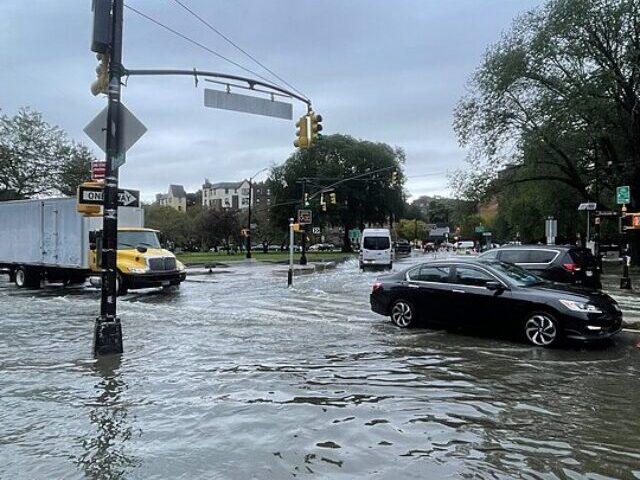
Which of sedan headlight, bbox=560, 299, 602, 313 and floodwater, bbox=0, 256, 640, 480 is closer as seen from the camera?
floodwater, bbox=0, 256, 640, 480

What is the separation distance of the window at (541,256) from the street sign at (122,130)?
10813mm

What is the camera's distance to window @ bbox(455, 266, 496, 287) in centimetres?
1066

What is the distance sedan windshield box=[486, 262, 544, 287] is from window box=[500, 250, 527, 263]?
4650mm

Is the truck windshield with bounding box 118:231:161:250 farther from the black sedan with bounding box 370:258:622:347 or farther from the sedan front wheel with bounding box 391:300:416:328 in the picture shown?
the sedan front wheel with bounding box 391:300:416:328

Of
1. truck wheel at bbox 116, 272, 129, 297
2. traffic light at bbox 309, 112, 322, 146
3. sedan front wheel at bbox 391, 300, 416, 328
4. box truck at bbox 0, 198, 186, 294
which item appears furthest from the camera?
box truck at bbox 0, 198, 186, 294

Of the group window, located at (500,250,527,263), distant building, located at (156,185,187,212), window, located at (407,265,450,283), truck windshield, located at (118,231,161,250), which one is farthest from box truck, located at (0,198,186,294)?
distant building, located at (156,185,187,212)

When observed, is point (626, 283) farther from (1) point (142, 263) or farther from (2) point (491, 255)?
(1) point (142, 263)

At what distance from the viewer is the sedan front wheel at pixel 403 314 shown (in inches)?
464

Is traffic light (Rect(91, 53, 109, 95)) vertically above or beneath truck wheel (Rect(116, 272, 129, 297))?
above

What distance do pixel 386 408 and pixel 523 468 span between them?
1898 mm

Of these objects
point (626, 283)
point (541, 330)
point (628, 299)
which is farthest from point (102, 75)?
point (626, 283)

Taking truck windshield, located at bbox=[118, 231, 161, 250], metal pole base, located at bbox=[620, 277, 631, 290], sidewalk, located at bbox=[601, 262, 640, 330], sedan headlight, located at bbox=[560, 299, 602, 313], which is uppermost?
truck windshield, located at bbox=[118, 231, 161, 250]

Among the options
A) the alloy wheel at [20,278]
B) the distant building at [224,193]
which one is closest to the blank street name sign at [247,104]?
the alloy wheel at [20,278]

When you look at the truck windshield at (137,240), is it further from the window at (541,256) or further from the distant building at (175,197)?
the distant building at (175,197)
